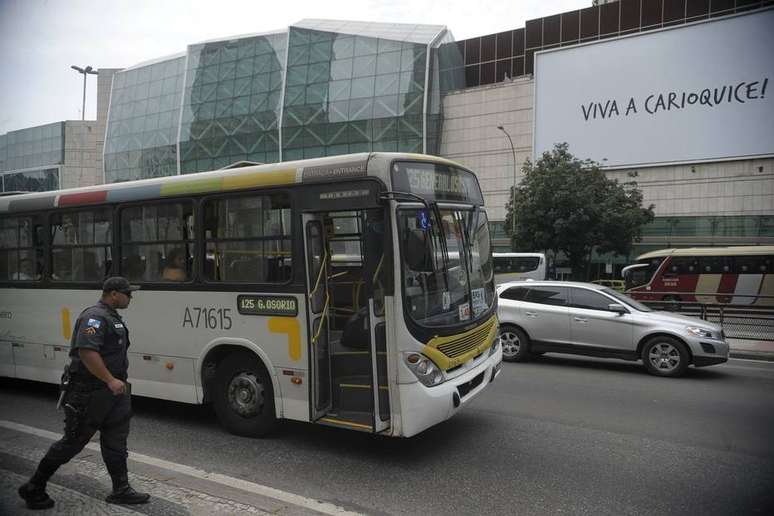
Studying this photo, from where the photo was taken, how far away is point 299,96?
50.2 meters

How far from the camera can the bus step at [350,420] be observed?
5.16 meters

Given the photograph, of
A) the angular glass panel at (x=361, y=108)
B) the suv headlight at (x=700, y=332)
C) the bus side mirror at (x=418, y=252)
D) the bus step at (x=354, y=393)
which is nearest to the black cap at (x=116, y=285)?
the bus step at (x=354, y=393)

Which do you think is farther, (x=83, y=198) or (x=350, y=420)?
(x=83, y=198)

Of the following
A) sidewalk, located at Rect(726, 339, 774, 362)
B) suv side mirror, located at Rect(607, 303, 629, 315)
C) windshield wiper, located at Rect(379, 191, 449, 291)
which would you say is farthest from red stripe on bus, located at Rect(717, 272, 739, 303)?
windshield wiper, located at Rect(379, 191, 449, 291)

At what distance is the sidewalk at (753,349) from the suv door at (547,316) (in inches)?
170

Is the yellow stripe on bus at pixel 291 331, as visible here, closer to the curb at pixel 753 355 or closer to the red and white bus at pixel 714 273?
the curb at pixel 753 355

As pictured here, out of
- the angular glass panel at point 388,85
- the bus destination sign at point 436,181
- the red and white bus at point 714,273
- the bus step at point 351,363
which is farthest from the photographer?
the angular glass panel at point 388,85

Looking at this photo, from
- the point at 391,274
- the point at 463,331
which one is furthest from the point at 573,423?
the point at 391,274

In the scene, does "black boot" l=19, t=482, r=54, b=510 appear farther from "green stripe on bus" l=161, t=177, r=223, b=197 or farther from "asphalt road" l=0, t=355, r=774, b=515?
"green stripe on bus" l=161, t=177, r=223, b=197

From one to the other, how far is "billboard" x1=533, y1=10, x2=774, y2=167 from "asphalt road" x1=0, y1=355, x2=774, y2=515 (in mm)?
39656

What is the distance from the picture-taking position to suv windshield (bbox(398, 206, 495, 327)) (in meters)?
5.12

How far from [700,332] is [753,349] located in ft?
13.3

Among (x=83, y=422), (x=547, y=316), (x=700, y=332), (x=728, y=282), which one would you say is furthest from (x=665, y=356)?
(x=728, y=282)

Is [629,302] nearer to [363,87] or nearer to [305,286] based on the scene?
[305,286]
